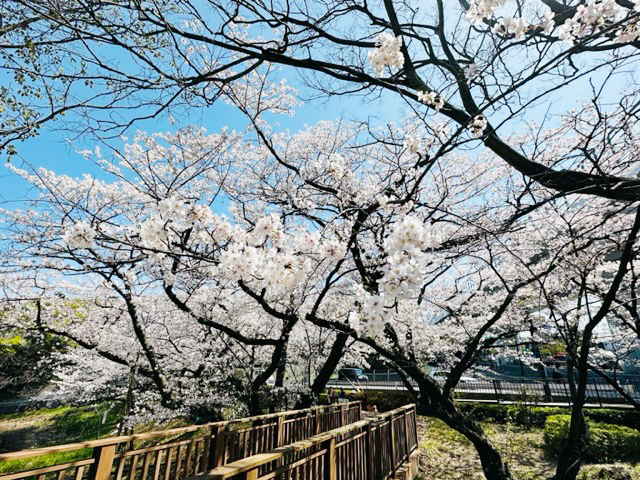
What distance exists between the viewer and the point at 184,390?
7.97 m

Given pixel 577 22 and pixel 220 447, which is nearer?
pixel 577 22

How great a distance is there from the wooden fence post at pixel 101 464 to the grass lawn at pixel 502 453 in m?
6.06

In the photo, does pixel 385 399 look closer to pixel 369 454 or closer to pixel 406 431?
pixel 406 431

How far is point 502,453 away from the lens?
764cm

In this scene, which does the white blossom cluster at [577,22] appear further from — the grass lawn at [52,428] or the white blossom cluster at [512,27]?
the grass lawn at [52,428]

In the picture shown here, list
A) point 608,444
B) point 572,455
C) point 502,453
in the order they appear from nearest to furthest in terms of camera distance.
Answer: point 572,455, point 608,444, point 502,453

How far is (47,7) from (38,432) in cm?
1827

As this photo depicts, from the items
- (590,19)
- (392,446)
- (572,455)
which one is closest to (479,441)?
(572,455)

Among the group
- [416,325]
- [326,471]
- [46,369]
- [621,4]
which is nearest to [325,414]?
[326,471]

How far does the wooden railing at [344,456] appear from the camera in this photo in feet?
5.85

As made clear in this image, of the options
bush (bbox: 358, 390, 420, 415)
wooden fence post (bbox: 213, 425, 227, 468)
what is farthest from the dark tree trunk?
bush (bbox: 358, 390, 420, 415)

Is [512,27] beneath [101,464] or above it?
above

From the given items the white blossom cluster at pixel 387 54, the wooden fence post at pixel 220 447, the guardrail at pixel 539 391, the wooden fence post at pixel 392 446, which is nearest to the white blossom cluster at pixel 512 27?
the white blossom cluster at pixel 387 54

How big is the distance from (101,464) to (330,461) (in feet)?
6.28
